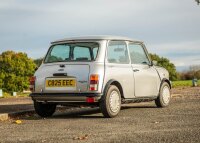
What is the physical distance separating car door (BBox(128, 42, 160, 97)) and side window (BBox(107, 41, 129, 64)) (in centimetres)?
27

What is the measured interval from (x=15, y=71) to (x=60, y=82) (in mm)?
80390

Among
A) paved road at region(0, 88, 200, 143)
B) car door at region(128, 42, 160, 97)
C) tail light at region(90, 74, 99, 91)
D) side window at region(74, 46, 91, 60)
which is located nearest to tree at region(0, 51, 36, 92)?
car door at region(128, 42, 160, 97)

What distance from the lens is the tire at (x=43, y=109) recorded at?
10.7 m

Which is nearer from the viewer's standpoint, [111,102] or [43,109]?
[111,102]

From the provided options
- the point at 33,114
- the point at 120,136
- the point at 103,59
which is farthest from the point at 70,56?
the point at 120,136

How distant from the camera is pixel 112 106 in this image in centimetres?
1001

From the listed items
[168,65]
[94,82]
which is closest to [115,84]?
[94,82]

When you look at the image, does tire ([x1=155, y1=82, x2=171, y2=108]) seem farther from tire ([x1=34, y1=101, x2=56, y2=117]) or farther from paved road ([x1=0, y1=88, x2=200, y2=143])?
tire ([x1=34, y1=101, x2=56, y2=117])

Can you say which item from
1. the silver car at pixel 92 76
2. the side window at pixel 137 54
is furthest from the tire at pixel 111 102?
the side window at pixel 137 54

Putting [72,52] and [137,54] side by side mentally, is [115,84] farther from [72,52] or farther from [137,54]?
[137,54]

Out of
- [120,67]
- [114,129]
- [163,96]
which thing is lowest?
[114,129]

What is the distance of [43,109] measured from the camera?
10844mm

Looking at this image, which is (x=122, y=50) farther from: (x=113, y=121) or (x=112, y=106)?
(x=113, y=121)

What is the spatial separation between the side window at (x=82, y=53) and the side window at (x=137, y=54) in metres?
1.42
